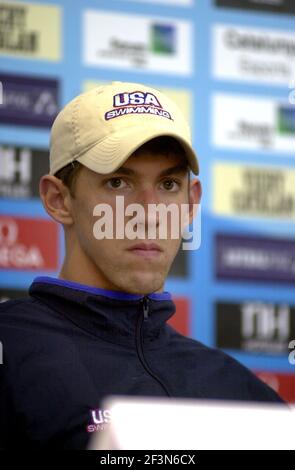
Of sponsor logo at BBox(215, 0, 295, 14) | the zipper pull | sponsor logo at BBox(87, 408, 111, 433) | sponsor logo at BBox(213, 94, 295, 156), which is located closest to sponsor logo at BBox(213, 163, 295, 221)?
sponsor logo at BBox(213, 94, 295, 156)

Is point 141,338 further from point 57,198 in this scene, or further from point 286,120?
point 286,120

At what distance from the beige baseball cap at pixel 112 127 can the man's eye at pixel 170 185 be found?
0.03 meters

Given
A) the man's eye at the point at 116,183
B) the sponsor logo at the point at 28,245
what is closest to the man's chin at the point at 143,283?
the man's eye at the point at 116,183

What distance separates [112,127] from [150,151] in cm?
6

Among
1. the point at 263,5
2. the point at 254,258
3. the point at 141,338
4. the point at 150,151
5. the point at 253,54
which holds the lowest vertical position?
the point at 254,258

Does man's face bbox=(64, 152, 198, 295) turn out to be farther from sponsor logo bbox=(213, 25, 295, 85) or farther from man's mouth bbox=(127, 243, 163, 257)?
sponsor logo bbox=(213, 25, 295, 85)

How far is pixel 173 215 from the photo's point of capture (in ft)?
3.83

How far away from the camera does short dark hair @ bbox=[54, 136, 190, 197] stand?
1.14 meters

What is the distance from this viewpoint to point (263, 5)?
2.71m

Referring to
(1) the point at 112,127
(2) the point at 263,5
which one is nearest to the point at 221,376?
(1) the point at 112,127

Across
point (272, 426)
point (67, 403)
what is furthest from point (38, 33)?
point (272, 426)

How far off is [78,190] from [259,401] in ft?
1.23

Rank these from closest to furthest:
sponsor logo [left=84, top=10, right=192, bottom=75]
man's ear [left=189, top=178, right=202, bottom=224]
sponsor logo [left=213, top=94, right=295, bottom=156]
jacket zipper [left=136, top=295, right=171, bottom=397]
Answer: jacket zipper [left=136, top=295, right=171, bottom=397] → man's ear [left=189, top=178, right=202, bottom=224] → sponsor logo [left=84, top=10, right=192, bottom=75] → sponsor logo [left=213, top=94, right=295, bottom=156]

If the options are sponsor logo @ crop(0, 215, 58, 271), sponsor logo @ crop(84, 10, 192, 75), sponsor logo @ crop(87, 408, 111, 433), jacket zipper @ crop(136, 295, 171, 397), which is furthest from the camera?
sponsor logo @ crop(84, 10, 192, 75)
